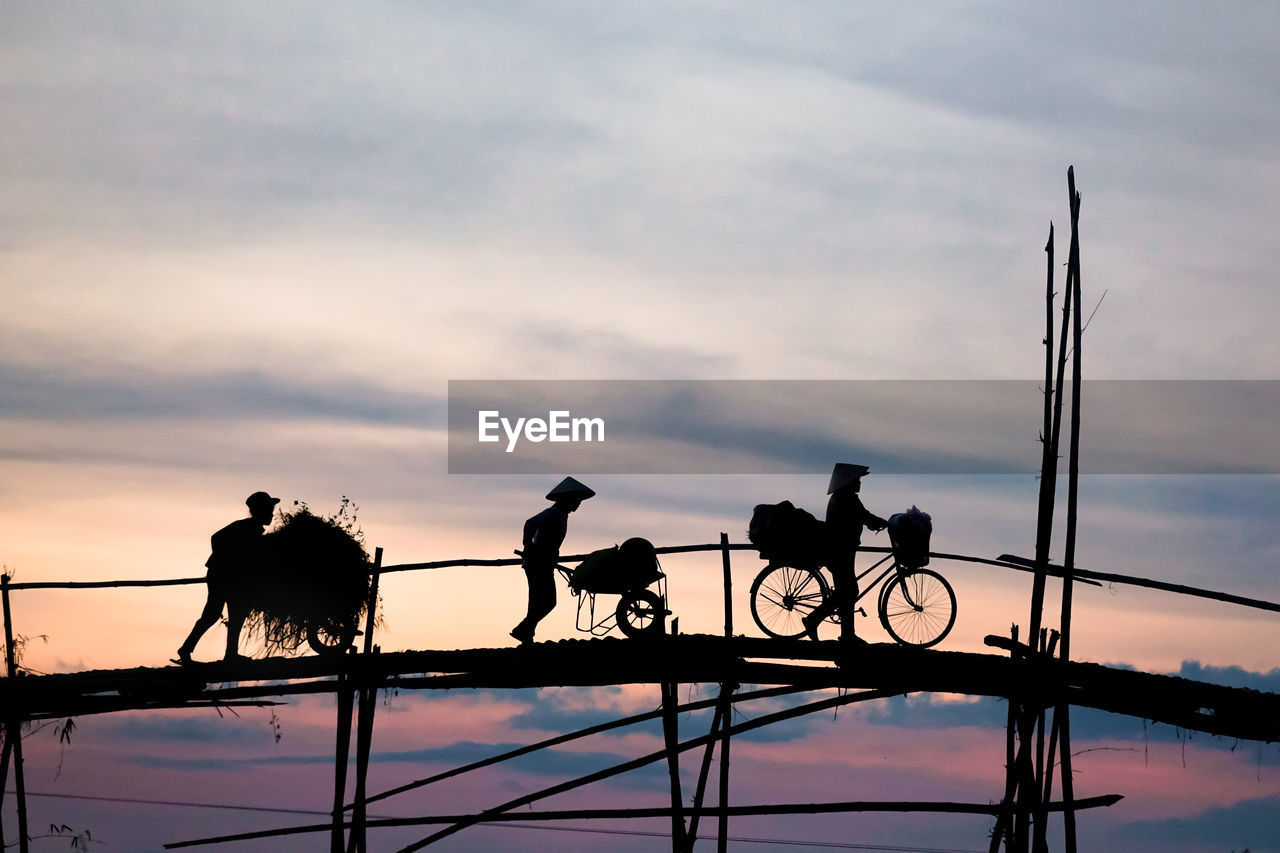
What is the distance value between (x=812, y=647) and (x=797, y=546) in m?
1.74

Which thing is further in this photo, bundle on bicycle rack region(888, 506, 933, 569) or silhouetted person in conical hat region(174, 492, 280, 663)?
bundle on bicycle rack region(888, 506, 933, 569)

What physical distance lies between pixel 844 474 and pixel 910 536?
114cm

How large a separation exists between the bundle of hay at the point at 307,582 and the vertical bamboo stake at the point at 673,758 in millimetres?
3486

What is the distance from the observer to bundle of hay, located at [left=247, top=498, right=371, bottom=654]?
16.4 meters

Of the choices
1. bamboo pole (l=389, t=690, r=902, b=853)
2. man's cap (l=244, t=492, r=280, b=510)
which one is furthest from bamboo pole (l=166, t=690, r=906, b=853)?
man's cap (l=244, t=492, r=280, b=510)

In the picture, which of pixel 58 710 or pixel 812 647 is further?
pixel 58 710

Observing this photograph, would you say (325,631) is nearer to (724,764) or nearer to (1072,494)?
(724,764)

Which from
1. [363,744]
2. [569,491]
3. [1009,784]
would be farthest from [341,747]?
[1009,784]

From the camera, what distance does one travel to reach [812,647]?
13992 mm

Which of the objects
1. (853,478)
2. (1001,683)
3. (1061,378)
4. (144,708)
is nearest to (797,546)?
(853,478)

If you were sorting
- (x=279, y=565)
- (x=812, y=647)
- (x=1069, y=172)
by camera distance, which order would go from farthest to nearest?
(x=1069, y=172) < (x=279, y=565) < (x=812, y=647)

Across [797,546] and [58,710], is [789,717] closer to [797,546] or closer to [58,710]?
[797,546]

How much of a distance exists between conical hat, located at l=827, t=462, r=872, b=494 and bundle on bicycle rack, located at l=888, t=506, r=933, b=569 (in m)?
0.84

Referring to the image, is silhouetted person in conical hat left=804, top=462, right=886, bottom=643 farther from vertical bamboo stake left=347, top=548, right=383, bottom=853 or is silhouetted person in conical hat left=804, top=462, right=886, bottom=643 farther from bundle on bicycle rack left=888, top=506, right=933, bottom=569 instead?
vertical bamboo stake left=347, top=548, right=383, bottom=853
